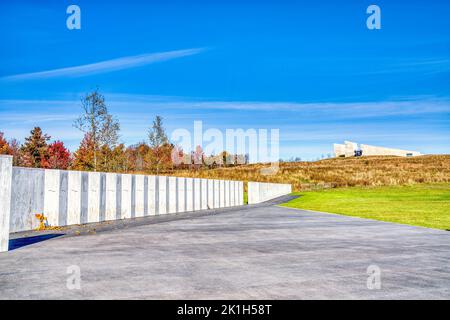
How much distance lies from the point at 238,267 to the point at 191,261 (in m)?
0.98

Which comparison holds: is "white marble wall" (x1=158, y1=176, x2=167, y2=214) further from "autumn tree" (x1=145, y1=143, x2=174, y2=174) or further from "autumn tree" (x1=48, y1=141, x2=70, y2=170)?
"autumn tree" (x1=48, y1=141, x2=70, y2=170)

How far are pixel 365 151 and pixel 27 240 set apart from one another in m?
163

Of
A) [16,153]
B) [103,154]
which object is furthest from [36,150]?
[103,154]

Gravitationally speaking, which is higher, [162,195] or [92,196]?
[92,196]

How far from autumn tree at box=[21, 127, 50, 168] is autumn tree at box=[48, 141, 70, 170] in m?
1.11

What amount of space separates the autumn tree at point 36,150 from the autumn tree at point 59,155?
1110 millimetres

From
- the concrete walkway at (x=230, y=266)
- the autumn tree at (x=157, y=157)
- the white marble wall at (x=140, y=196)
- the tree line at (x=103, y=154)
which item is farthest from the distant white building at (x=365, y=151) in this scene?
the concrete walkway at (x=230, y=266)

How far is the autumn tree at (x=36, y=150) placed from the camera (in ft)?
294

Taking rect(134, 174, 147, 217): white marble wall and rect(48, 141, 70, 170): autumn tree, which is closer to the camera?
rect(134, 174, 147, 217): white marble wall

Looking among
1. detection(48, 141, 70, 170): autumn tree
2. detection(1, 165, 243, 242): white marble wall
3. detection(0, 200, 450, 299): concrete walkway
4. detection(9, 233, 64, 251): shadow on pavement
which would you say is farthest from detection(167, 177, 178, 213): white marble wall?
detection(48, 141, 70, 170): autumn tree

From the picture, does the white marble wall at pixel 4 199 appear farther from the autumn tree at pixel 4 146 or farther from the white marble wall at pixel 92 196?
the autumn tree at pixel 4 146

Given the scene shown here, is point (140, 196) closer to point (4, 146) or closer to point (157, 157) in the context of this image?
point (157, 157)

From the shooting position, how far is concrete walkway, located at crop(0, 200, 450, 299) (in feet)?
18.6

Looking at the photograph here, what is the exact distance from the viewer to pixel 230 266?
24.8ft
